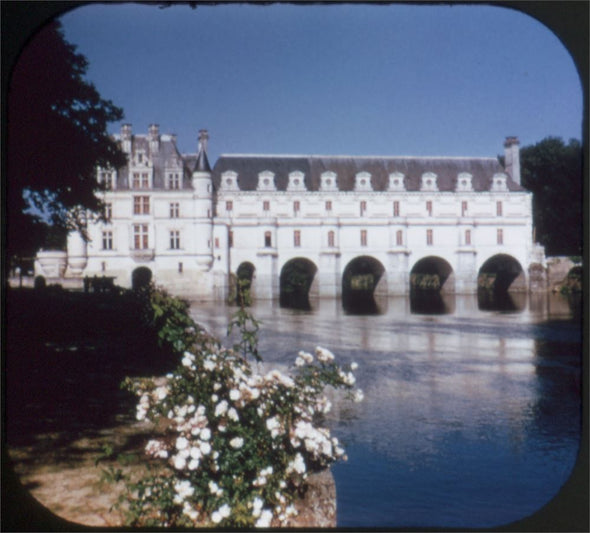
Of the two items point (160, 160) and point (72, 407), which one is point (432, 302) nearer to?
point (160, 160)

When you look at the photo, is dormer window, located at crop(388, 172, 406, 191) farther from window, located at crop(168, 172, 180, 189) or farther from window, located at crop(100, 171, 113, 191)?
window, located at crop(100, 171, 113, 191)

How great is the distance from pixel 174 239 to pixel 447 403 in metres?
3.21

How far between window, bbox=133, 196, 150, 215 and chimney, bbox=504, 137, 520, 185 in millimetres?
3589

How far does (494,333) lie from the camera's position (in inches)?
311

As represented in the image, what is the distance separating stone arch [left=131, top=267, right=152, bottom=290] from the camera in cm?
581

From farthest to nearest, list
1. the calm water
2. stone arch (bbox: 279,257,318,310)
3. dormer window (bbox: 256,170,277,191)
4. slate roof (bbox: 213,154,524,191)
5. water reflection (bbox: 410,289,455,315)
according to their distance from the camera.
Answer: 1. water reflection (bbox: 410,289,455,315)
2. stone arch (bbox: 279,257,318,310)
3. dormer window (bbox: 256,170,277,191)
4. slate roof (bbox: 213,154,524,191)
5. the calm water

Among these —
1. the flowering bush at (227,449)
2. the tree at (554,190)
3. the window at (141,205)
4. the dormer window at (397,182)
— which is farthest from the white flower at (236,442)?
the window at (141,205)

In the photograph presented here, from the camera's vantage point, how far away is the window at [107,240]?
19.9 feet

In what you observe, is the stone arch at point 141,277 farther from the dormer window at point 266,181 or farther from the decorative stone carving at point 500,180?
the decorative stone carving at point 500,180

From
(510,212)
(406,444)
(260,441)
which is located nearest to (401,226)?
(510,212)

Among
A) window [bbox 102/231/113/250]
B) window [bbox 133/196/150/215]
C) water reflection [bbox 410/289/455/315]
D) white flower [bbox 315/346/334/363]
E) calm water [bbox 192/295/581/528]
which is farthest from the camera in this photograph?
water reflection [bbox 410/289/455/315]

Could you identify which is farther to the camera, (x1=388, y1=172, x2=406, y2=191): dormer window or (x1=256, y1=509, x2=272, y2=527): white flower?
(x1=388, y1=172, x2=406, y2=191): dormer window

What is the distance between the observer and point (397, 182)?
6.29 meters

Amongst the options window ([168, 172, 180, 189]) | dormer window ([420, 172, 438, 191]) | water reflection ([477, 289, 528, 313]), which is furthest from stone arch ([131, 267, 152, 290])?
water reflection ([477, 289, 528, 313])
